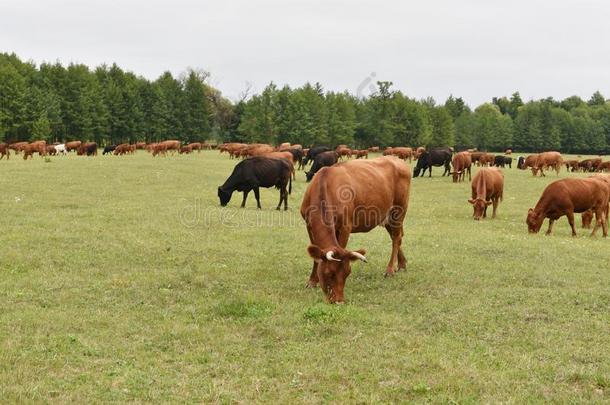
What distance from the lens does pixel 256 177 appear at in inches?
941

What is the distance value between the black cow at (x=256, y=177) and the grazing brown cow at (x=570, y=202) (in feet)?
33.0

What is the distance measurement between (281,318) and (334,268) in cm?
132

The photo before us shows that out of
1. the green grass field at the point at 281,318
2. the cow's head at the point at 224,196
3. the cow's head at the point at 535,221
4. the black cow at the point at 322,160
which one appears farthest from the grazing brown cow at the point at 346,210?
the black cow at the point at 322,160

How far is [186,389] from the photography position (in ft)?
20.5

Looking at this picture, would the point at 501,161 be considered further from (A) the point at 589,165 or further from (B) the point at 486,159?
(A) the point at 589,165

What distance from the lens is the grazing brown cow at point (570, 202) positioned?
19.3 meters

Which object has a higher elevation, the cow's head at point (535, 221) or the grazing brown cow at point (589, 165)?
the grazing brown cow at point (589, 165)

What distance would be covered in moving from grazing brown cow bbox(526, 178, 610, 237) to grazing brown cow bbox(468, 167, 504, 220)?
3.23m

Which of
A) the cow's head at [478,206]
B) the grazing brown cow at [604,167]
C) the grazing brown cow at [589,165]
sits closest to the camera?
the cow's head at [478,206]

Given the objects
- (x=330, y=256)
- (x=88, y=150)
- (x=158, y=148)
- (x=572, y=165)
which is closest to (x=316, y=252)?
(x=330, y=256)

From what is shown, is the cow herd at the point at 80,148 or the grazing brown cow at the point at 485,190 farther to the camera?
the cow herd at the point at 80,148

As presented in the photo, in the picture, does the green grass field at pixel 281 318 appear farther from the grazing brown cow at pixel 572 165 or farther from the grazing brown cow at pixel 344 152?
the grazing brown cow at pixel 344 152

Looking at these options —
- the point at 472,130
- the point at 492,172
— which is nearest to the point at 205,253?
the point at 492,172

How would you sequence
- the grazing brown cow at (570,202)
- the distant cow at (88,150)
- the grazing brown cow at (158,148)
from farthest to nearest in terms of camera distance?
the grazing brown cow at (158,148) < the distant cow at (88,150) < the grazing brown cow at (570,202)
